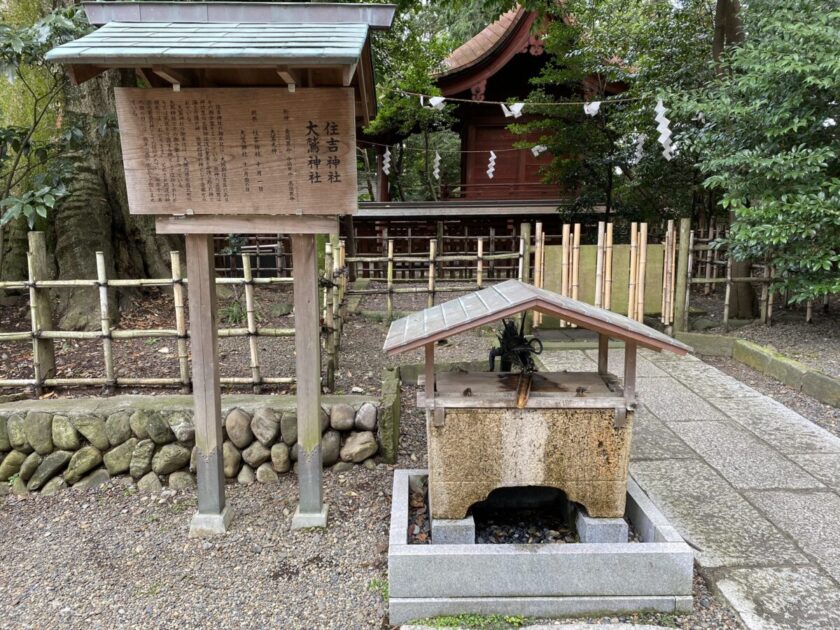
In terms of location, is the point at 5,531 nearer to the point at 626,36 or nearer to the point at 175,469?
the point at 175,469

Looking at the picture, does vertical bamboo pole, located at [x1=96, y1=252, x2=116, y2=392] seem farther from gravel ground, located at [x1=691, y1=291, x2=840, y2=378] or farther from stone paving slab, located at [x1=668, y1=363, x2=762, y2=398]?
gravel ground, located at [x1=691, y1=291, x2=840, y2=378]

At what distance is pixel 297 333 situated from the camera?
3262 mm

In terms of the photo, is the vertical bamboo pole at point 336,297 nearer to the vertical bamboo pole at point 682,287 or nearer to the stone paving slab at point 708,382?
the stone paving slab at point 708,382

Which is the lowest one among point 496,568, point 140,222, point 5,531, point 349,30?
point 5,531

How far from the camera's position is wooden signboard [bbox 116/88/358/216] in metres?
2.96

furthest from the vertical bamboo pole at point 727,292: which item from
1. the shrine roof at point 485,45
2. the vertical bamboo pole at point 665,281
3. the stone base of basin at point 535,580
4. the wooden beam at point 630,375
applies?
the shrine roof at point 485,45

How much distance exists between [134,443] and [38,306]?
152cm

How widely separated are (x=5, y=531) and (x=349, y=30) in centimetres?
367

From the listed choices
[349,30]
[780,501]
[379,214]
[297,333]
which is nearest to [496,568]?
[297,333]

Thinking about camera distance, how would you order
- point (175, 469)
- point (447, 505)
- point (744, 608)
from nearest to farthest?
point (744, 608)
point (447, 505)
point (175, 469)

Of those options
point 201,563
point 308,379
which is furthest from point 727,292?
point 201,563

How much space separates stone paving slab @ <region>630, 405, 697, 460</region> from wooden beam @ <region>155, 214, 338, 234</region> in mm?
2601

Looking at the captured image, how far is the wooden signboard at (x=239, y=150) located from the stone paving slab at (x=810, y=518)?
9.97ft

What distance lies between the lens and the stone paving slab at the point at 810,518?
2912mm
